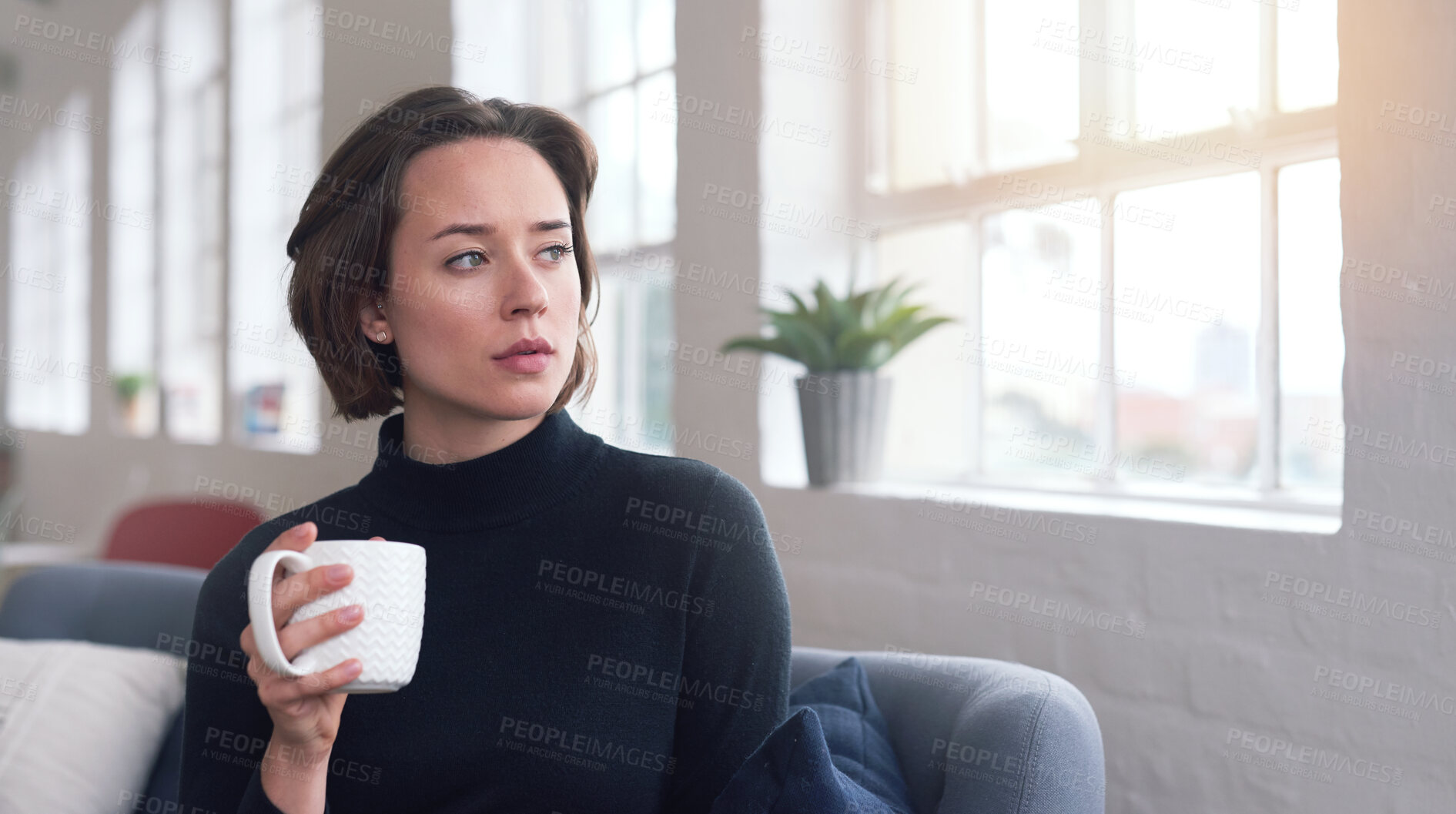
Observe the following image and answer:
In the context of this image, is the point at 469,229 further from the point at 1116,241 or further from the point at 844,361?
the point at 1116,241

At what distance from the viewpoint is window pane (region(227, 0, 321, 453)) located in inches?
196

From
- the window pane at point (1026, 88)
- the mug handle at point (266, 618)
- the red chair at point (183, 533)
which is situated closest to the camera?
the mug handle at point (266, 618)

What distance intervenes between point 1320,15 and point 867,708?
1.35m

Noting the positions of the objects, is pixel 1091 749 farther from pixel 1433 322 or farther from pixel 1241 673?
pixel 1433 322

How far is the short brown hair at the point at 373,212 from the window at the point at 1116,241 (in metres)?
1.08

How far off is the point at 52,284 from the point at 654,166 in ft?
20.4

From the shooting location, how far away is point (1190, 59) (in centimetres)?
188

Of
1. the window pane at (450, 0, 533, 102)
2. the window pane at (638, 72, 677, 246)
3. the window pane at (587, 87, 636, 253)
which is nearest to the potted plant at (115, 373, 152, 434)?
the window pane at (450, 0, 533, 102)

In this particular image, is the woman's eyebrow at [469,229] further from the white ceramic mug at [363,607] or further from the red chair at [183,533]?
the red chair at [183,533]

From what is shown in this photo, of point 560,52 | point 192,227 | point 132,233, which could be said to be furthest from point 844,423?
point 132,233

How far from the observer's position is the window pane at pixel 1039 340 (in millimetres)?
2037

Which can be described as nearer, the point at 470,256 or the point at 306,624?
the point at 306,624

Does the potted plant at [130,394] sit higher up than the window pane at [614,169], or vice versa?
the window pane at [614,169]

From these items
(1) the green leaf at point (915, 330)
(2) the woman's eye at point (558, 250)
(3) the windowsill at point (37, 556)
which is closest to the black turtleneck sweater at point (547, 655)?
(2) the woman's eye at point (558, 250)
